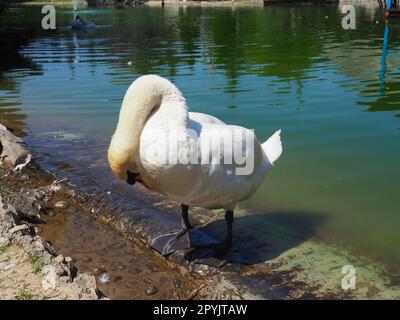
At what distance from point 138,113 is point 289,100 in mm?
8994

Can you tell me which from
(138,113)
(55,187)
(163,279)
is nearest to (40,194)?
(55,187)

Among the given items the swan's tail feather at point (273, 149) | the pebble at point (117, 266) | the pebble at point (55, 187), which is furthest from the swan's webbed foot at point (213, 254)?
the pebble at point (55, 187)

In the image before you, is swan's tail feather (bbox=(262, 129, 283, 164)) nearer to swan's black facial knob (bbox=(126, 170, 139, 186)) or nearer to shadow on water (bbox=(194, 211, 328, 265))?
shadow on water (bbox=(194, 211, 328, 265))

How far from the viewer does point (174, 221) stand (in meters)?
6.45

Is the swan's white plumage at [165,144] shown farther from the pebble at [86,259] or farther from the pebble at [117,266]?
the pebble at [86,259]

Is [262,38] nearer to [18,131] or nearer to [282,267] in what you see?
[18,131]

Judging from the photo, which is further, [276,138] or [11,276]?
[276,138]

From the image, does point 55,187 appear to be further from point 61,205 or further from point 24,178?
point 24,178

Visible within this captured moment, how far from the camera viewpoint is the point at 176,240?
5.84 metres

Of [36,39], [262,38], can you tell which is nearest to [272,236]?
[262,38]

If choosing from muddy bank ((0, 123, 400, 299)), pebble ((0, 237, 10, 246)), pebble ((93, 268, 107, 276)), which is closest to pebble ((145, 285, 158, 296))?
muddy bank ((0, 123, 400, 299))

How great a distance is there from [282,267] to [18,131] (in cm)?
753

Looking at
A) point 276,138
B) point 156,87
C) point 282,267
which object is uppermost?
point 156,87

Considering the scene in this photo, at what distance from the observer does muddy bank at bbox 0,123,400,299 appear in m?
5.09
